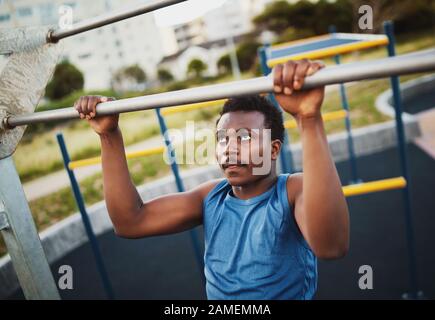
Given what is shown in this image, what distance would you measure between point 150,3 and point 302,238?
958 mm

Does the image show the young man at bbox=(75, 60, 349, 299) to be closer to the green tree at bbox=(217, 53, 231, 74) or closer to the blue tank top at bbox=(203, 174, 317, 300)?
the blue tank top at bbox=(203, 174, 317, 300)

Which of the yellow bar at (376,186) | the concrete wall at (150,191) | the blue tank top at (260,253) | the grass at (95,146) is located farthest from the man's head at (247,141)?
the grass at (95,146)

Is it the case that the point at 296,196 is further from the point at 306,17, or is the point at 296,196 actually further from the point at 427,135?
the point at 306,17

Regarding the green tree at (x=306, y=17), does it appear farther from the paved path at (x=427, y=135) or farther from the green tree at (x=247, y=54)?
the paved path at (x=427, y=135)

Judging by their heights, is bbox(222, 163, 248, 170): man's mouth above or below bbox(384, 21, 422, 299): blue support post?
above

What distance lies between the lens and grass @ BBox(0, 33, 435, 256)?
5348 millimetres

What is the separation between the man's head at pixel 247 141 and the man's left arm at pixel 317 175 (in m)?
0.28

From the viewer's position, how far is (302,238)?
129 cm

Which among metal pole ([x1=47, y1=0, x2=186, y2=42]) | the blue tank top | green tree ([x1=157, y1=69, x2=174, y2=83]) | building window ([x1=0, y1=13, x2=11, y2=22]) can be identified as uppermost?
building window ([x1=0, y1=13, x2=11, y2=22])

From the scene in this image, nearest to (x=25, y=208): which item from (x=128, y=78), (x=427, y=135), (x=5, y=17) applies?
(x=427, y=135)

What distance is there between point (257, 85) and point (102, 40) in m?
48.7

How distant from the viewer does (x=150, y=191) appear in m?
4.72

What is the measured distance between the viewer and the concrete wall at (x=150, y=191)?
353 cm

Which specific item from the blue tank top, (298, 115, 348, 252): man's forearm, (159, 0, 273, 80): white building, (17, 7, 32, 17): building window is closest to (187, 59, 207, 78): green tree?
(159, 0, 273, 80): white building
